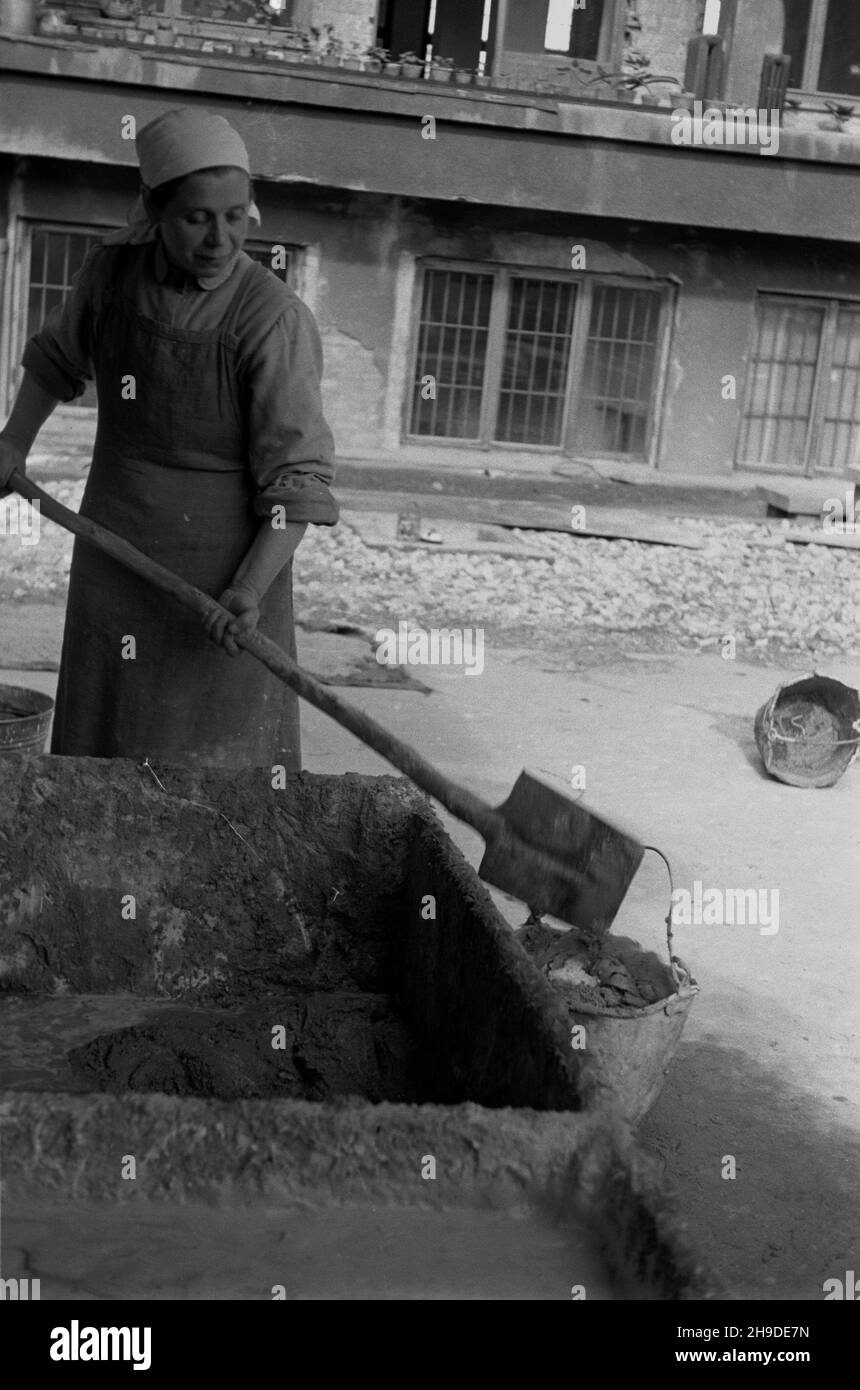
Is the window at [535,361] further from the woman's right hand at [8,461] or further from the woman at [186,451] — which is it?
the woman's right hand at [8,461]

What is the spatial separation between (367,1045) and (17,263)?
1006cm

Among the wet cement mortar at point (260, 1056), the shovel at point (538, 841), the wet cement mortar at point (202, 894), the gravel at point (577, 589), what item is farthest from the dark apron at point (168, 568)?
the gravel at point (577, 589)

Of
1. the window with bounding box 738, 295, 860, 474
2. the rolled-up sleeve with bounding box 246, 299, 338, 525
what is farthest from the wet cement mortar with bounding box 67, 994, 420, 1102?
the window with bounding box 738, 295, 860, 474

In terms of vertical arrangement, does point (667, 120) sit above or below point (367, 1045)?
above

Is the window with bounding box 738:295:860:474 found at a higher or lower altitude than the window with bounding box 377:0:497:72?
lower

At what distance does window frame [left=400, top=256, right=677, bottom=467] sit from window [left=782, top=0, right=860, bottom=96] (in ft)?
6.99

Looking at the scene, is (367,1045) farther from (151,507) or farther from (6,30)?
(6,30)

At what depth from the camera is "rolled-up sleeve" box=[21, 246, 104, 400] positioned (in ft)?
12.3

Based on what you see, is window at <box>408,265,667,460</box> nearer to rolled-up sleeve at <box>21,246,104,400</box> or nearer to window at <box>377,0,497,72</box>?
window at <box>377,0,497,72</box>

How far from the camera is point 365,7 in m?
12.1

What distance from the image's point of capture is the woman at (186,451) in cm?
348

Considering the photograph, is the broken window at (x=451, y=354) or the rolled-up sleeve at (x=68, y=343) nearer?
the rolled-up sleeve at (x=68, y=343)

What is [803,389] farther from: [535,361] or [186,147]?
[186,147]
